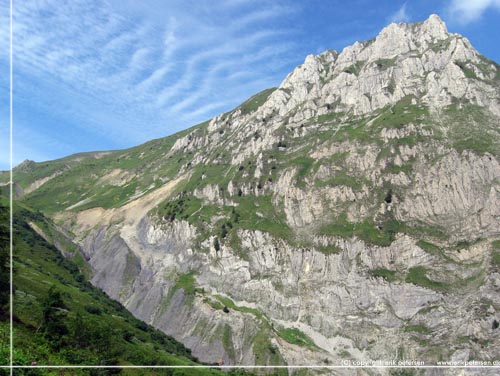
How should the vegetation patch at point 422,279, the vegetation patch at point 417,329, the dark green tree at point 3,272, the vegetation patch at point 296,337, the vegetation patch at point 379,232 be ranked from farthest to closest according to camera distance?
the vegetation patch at point 379,232
the vegetation patch at point 422,279
the vegetation patch at point 296,337
the vegetation patch at point 417,329
the dark green tree at point 3,272

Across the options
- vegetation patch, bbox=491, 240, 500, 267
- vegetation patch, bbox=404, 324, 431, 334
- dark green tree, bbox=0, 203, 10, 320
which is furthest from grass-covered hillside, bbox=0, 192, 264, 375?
vegetation patch, bbox=491, 240, 500, 267

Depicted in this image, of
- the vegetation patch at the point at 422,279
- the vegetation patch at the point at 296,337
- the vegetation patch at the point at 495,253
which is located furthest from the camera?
the vegetation patch at the point at 422,279

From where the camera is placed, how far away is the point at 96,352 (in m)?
63.7

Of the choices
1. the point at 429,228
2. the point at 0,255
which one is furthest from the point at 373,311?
the point at 0,255

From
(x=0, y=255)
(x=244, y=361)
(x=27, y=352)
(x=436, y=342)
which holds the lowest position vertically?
(x=244, y=361)

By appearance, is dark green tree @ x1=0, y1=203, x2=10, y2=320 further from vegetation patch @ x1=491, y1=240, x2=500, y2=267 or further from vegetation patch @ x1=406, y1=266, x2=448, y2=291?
vegetation patch @ x1=491, y1=240, x2=500, y2=267

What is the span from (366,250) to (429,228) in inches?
1263

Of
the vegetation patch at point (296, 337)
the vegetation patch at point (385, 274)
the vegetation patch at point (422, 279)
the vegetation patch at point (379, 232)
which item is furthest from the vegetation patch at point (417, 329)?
the vegetation patch at point (379, 232)

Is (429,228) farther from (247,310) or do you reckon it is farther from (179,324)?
(179,324)

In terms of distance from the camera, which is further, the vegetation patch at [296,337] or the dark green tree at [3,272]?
the vegetation patch at [296,337]

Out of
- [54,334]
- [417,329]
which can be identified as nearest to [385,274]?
[417,329]

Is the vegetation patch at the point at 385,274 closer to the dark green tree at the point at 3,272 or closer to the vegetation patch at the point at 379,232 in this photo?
the vegetation patch at the point at 379,232

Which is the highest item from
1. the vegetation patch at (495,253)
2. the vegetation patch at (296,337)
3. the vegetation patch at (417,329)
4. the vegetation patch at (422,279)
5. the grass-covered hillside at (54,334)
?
the vegetation patch at (495,253)

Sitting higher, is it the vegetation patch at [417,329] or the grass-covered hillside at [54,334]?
the grass-covered hillside at [54,334]
